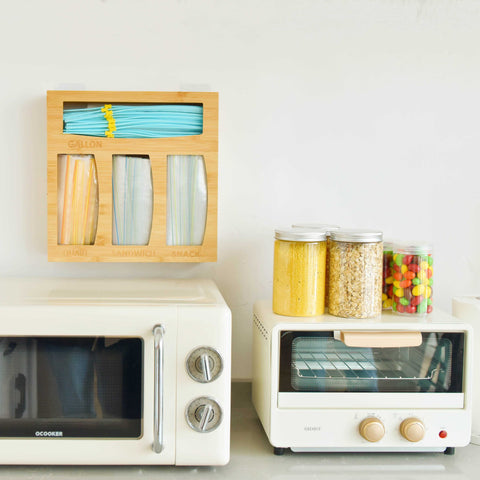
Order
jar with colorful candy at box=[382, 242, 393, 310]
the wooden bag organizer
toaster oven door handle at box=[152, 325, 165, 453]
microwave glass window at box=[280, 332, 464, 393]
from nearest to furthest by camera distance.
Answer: toaster oven door handle at box=[152, 325, 165, 453], microwave glass window at box=[280, 332, 464, 393], jar with colorful candy at box=[382, 242, 393, 310], the wooden bag organizer

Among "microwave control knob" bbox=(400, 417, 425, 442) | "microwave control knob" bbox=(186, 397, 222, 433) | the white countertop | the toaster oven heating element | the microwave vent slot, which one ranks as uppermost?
the microwave vent slot

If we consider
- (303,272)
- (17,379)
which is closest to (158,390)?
(17,379)

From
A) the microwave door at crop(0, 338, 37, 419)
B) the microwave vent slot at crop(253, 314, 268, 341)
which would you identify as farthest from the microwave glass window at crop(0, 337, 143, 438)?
the microwave vent slot at crop(253, 314, 268, 341)

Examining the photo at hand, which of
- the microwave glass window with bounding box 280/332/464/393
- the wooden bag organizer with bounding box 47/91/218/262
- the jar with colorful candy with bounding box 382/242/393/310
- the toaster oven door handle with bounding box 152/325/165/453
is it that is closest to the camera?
the toaster oven door handle with bounding box 152/325/165/453

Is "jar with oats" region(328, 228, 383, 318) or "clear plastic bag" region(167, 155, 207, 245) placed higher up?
"clear plastic bag" region(167, 155, 207, 245)

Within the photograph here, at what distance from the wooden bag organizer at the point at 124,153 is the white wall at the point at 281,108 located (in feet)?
0.24

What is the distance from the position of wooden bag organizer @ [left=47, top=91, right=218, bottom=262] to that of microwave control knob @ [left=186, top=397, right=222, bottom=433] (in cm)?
43

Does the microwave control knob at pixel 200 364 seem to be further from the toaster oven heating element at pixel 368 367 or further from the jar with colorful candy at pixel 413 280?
the jar with colorful candy at pixel 413 280

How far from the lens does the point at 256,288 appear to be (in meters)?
Result: 1.55

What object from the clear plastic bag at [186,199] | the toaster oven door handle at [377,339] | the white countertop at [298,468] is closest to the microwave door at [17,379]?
the white countertop at [298,468]

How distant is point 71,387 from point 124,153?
568 millimetres

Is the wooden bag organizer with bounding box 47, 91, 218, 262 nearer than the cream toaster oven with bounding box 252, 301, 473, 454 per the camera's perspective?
No

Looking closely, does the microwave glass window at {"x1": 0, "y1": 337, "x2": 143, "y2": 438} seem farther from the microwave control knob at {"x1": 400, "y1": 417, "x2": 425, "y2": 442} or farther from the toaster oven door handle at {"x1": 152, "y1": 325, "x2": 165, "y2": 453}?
the microwave control knob at {"x1": 400, "y1": 417, "x2": 425, "y2": 442}

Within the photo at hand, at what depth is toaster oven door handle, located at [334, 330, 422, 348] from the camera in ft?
3.82
